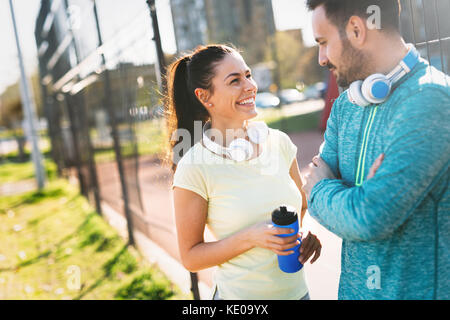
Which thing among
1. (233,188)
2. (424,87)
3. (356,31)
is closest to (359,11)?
(356,31)

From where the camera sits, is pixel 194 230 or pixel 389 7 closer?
pixel 389 7

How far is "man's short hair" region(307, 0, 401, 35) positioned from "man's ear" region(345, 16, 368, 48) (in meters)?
0.01

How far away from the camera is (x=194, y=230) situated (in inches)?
67.0

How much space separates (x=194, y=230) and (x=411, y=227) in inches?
34.2

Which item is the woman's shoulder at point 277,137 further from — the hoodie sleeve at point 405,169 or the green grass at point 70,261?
the green grass at point 70,261

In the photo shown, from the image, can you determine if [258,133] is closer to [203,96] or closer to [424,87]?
[203,96]

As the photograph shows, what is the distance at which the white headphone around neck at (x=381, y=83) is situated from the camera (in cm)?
113

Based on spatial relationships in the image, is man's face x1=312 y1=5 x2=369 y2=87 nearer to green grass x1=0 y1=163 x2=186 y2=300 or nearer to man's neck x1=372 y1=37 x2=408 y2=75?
man's neck x1=372 y1=37 x2=408 y2=75

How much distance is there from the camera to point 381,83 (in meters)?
Answer: 1.13

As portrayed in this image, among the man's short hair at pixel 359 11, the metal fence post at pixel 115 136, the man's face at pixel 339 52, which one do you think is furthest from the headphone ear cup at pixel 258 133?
the metal fence post at pixel 115 136

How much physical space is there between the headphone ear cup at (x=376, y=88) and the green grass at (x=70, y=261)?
298 centimetres
